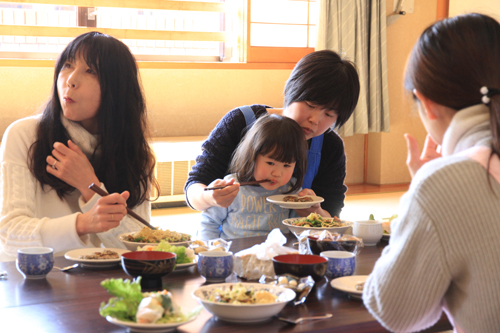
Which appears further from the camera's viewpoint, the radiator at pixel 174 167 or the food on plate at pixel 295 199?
the radiator at pixel 174 167

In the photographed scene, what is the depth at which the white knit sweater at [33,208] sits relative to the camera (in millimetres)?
1493

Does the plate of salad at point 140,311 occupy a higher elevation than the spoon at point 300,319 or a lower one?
higher

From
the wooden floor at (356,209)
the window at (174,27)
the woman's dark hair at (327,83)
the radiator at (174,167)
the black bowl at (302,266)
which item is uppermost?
the window at (174,27)

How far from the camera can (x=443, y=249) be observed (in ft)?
2.86

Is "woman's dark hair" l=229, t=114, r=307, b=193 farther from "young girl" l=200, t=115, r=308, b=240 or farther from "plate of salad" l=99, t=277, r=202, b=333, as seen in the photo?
"plate of salad" l=99, t=277, r=202, b=333

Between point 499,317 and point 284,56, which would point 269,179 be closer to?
point 499,317

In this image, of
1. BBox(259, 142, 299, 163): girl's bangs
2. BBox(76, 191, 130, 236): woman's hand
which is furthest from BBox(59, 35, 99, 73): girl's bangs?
BBox(259, 142, 299, 163): girl's bangs

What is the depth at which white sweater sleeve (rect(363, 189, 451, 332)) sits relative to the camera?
2.86 ft

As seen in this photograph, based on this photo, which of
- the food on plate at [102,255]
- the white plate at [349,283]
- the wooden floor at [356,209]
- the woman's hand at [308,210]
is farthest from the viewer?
the wooden floor at [356,209]

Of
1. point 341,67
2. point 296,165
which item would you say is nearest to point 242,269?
point 296,165

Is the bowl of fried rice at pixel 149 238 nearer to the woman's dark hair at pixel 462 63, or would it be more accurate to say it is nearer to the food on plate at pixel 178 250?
the food on plate at pixel 178 250

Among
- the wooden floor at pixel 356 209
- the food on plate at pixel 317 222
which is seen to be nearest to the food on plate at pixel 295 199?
the food on plate at pixel 317 222

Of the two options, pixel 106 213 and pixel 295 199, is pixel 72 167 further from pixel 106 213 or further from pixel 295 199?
pixel 295 199

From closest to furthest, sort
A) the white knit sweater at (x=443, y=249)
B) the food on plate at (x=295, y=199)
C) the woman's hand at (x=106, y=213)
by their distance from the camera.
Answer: the white knit sweater at (x=443, y=249) < the woman's hand at (x=106, y=213) < the food on plate at (x=295, y=199)
